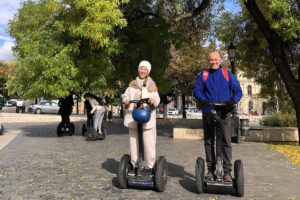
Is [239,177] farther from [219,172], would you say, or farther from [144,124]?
[144,124]

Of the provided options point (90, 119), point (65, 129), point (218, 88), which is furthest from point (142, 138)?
point (65, 129)

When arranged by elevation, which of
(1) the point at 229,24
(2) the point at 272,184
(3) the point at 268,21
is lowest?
(2) the point at 272,184

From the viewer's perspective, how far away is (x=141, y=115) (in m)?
4.42

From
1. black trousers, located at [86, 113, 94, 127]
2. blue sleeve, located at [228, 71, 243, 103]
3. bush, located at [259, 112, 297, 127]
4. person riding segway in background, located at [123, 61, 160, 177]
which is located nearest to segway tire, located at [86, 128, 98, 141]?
black trousers, located at [86, 113, 94, 127]

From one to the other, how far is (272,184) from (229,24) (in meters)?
10.2

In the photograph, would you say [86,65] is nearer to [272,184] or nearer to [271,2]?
[271,2]

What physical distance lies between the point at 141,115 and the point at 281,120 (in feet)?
71.2

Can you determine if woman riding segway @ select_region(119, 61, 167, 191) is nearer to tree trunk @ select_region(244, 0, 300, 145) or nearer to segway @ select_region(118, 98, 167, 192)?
segway @ select_region(118, 98, 167, 192)

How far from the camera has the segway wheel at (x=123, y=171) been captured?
4645mm

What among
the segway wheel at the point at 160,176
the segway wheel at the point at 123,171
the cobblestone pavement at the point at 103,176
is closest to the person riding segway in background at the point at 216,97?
the cobblestone pavement at the point at 103,176

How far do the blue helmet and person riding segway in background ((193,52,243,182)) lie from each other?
83cm

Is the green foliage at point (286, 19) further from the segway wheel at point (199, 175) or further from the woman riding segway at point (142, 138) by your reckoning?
the segway wheel at point (199, 175)

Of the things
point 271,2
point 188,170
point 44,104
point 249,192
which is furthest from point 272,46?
point 44,104

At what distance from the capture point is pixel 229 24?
46.0 feet
